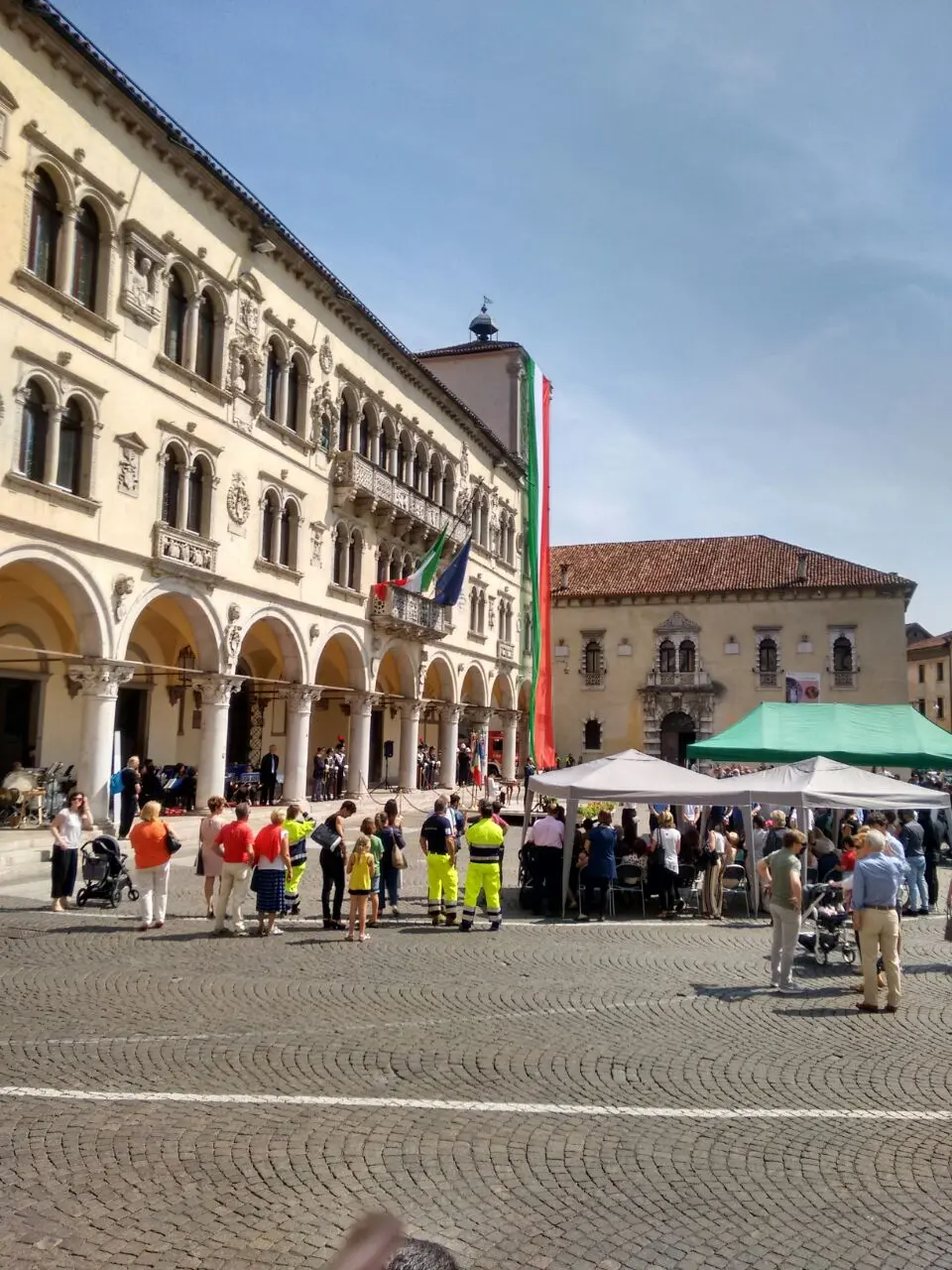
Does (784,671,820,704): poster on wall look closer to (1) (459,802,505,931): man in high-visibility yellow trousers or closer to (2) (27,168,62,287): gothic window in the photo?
(1) (459,802,505,931): man in high-visibility yellow trousers

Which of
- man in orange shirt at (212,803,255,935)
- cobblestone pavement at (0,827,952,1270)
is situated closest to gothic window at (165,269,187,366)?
man in orange shirt at (212,803,255,935)

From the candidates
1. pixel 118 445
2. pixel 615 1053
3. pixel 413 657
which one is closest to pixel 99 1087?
pixel 615 1053

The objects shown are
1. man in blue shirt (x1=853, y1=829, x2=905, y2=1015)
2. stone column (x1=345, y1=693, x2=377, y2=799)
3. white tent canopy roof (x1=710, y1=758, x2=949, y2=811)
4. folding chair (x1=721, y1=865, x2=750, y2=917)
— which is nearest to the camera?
man in blue shirt (x1=853, y1=829, x2=905, y2=1015)

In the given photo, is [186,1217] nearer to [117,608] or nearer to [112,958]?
[112,958]

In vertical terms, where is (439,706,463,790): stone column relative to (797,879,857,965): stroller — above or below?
above

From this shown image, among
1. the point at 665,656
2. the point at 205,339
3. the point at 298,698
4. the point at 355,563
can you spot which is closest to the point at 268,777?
the point at 298,698

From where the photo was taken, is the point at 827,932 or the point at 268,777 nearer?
the point at 827,932

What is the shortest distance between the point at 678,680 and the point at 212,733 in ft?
114

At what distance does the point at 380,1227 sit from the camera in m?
1.85

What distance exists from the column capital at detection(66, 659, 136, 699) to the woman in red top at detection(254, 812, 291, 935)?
306 inches

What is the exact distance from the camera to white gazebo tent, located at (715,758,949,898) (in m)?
14.9

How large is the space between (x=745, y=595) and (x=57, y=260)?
134ft

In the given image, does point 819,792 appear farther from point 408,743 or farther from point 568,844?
point 408,743

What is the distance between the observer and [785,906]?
10758mm
